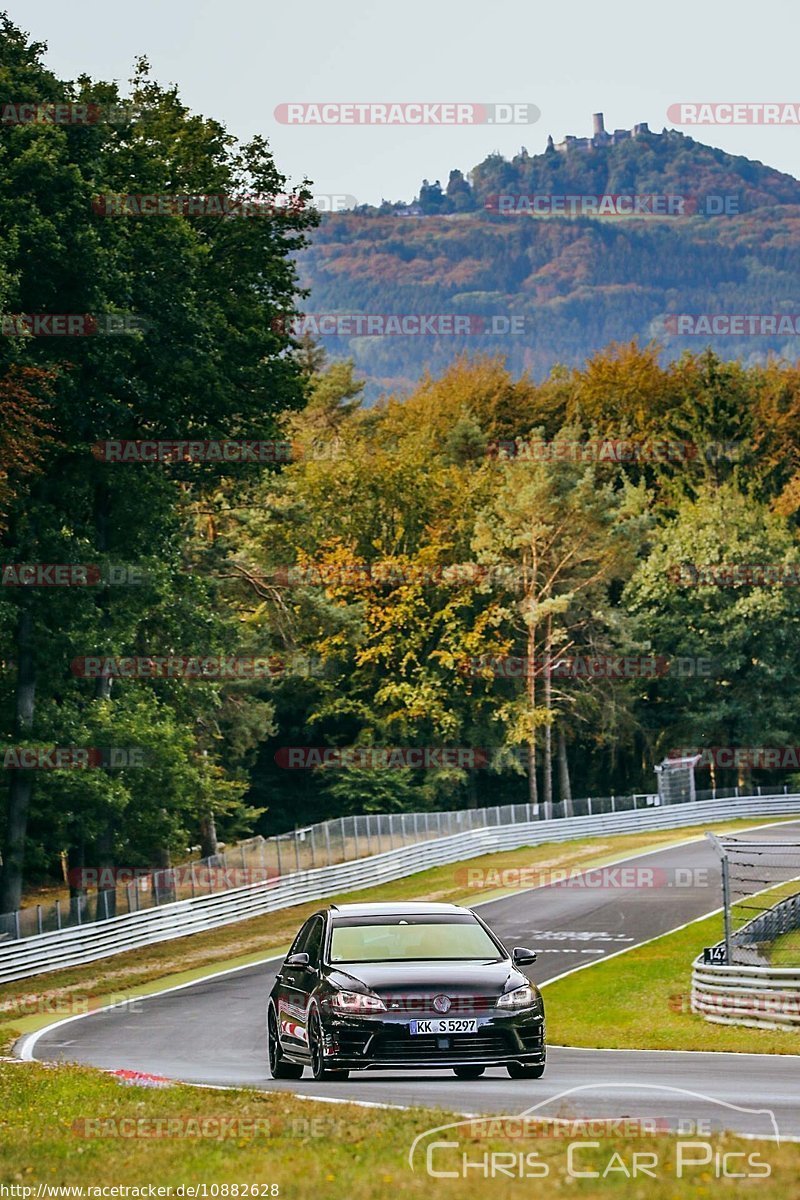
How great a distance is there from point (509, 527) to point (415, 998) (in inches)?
2767

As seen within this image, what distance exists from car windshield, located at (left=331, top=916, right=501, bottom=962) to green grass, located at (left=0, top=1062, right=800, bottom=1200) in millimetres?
1941

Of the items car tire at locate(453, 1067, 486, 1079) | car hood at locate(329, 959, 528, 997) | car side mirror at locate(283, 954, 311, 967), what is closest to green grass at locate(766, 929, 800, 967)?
car tire at locate(453, 1067, 486, 1079)

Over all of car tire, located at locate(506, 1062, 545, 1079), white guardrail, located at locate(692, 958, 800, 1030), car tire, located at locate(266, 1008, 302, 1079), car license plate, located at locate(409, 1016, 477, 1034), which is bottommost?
white guardrail, located at locate(692, 958, 800, 1030)

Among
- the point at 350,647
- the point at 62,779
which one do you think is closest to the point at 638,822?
the point at 350,647

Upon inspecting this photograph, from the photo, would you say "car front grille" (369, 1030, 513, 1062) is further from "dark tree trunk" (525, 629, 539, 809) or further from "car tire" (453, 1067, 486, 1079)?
"dark tree trunk" (525, 629, 539, 809)

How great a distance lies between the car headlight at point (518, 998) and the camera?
49.7 ft

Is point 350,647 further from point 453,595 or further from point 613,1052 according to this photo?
point 613,1052

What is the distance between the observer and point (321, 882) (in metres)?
53.5

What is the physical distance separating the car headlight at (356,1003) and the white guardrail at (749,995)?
1107 centimetres

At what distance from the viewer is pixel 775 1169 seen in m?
8.80

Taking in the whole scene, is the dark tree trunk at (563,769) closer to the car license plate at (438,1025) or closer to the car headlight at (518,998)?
the car headlight at (518,998)

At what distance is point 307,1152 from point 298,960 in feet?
20.2

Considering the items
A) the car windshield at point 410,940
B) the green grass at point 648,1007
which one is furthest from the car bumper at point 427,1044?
the green grass at point 648,1007

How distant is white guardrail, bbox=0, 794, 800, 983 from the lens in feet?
132
